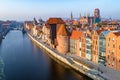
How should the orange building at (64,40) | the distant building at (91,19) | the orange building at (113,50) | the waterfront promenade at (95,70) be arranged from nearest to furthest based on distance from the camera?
the waterfront promenade at (95,70) < the orange building at (113,50) < the orange building at (64,40) < the distant building at (91,19)

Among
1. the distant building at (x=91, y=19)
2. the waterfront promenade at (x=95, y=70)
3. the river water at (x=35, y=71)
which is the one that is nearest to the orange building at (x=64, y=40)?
the river water at (x=35, y=71)

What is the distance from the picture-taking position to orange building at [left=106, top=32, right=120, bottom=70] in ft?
149

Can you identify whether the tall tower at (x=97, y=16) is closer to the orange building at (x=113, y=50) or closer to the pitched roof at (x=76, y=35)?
the pitched roof at (x=76, y=35)

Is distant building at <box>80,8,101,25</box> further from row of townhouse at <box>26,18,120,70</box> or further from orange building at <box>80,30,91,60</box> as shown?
orange building at <box>80,30,91,60</box>

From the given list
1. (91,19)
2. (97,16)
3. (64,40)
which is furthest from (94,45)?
(97,16)

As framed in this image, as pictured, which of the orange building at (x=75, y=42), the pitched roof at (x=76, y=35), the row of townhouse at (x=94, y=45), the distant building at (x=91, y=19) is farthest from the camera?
the distant building at (x=91, y=19)

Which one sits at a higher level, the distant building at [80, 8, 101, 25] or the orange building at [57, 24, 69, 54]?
the distant building at [80, 8, 101, 25]

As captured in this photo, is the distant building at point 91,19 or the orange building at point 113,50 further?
the distant building at point 91,19

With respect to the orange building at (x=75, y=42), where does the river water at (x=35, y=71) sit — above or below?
below

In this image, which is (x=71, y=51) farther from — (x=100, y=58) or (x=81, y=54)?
(x=100, y=58)

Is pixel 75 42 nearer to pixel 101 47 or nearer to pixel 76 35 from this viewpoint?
pixel 76 35

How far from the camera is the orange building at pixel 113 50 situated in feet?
149

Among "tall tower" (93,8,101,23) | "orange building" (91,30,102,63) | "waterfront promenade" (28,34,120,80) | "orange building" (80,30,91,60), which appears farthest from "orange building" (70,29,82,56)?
"tall tower" (93,8,101,23)

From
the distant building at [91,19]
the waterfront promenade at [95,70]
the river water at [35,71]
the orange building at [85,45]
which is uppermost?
the distant building at [91,19]
